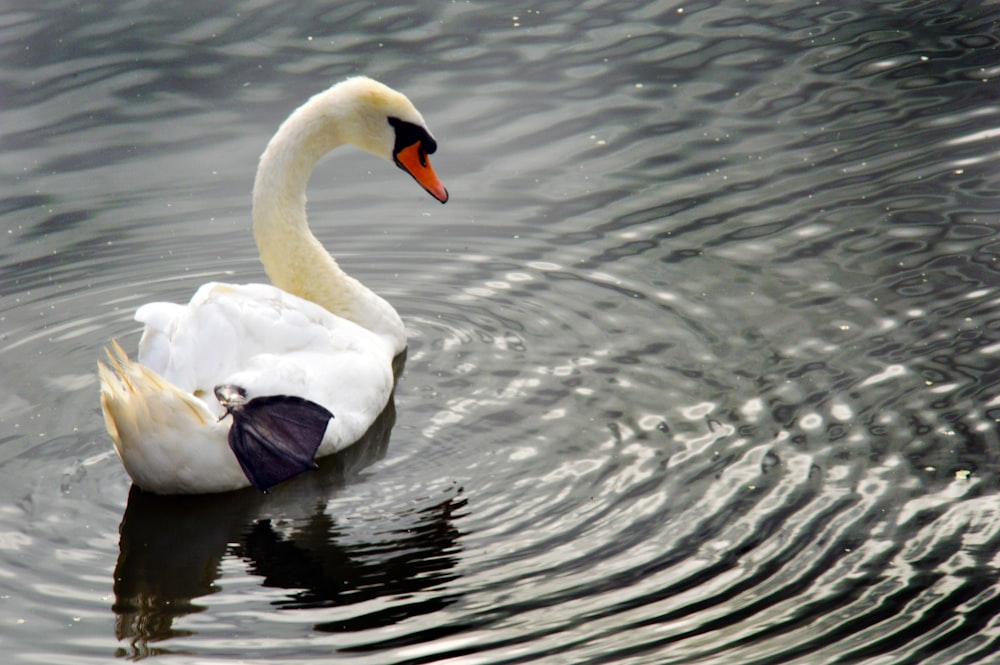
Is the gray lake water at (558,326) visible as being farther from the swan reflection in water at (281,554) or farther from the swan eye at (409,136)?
the swan eye at (409,136)

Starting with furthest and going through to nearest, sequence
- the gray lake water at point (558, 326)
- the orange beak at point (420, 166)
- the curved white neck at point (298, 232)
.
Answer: the orange beak at point (420, 166) → the curved white neck at point (298, 232) → the gray lake water at point (558, 326)

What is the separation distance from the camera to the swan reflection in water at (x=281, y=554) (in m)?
4.93

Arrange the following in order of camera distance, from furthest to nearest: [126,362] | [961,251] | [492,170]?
[492,170]
[961,251]
[126,362]

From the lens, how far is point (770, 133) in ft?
29.9

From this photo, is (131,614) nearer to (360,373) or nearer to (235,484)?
(235,484)

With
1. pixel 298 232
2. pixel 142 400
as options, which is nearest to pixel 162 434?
pixel 142 400

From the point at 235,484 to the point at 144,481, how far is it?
1.10 ft

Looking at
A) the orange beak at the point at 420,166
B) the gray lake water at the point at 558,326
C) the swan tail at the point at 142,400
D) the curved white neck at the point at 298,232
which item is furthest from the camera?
the orange beak at the point at 420,166

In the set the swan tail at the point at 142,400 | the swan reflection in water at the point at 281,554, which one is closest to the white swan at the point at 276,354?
the swan tail at the point at 142,400

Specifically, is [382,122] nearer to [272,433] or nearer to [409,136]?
[409,136]

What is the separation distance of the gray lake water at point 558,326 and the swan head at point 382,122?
69 centimetres

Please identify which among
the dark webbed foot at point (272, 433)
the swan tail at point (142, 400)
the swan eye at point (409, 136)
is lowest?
the dark webbed foot at point (272, 433)

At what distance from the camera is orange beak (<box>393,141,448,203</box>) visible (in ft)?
23.7

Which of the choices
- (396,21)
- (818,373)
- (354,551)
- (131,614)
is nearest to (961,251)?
Result: (818,373)
